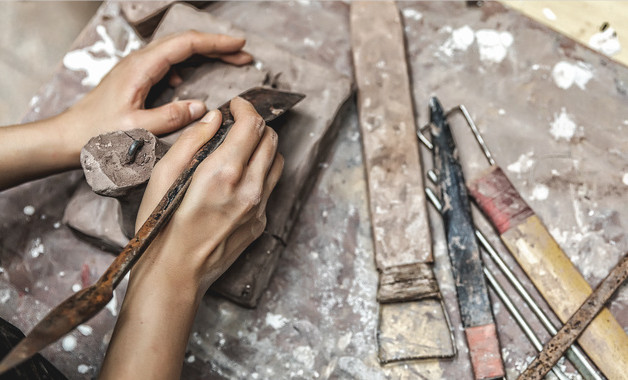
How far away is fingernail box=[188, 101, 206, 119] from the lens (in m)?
1.61

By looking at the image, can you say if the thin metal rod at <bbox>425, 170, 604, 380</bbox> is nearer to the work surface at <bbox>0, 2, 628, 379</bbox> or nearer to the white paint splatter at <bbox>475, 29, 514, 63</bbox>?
the work surface at <bbox>0, 2, 628, 379</bbox>

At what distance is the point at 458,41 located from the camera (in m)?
2.02

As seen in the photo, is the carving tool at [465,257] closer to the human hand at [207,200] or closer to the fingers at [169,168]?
the human hand at [207,200]

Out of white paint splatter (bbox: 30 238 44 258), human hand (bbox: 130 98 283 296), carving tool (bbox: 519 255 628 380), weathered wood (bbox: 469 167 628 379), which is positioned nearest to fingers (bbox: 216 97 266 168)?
human hand (bbox: 130 98 283 296)

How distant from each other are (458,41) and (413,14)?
22 centimetres

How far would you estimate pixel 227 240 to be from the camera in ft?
4.61

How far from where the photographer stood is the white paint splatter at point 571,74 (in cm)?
190

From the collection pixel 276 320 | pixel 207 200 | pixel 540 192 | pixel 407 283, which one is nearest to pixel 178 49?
pixel 207 200

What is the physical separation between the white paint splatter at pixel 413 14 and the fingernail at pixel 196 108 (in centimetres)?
97

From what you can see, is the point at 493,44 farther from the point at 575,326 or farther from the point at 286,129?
the point at 575,326

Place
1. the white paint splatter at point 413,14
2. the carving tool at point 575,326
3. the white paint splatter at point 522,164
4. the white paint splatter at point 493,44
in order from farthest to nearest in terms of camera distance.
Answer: the white paint splatter at point 413,14 → the white paint splatter at point 493,44 → the white paint splatter at point 522,164 → the carving tool at point 575,326

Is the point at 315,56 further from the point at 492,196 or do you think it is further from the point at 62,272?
the point at 62,272

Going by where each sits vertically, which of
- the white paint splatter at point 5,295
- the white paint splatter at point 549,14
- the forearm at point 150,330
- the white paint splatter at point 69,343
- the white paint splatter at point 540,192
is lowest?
the white paint splatter at point 69,343

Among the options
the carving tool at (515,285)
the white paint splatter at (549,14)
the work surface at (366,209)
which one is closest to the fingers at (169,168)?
the work surface at (366,209)
